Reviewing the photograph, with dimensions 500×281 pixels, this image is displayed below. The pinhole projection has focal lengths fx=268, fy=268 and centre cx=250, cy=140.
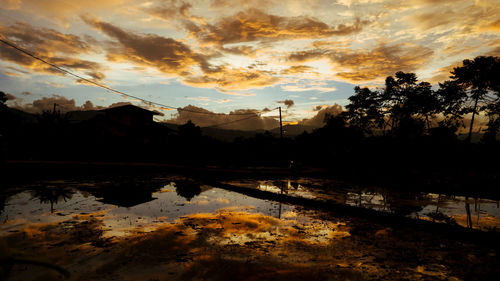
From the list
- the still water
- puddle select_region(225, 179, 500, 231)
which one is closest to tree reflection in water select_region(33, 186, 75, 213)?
the still water

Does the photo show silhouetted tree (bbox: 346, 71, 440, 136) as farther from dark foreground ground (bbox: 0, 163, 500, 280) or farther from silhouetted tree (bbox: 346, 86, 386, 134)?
dark foreground ground (bbox: 0, 163, 500, 280)

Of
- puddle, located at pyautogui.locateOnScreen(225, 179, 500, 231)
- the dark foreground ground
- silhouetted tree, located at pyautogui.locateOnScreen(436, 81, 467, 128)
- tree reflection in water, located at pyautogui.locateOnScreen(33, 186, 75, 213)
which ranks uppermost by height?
silhouetted tree, located at pyautogui.locateOnScreen(436, 81, 467, 128)

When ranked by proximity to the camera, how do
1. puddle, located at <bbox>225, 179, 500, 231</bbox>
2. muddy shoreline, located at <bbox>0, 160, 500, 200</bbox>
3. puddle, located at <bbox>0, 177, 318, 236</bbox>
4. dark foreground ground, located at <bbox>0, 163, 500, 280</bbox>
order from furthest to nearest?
muddy shoreline, located at <bbox>0, 160, 500, 200</bbox>
puddle, located at <bbox>225, 179, 500, 231</bbox>
puddle, located at <bbox>0, 177, 318, 236</bbox>
dark foreground ground, located at <bbox>0, 163, 500, 280</bbox>

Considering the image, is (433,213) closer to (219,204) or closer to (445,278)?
(445,278)

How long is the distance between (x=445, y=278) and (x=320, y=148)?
3968cm

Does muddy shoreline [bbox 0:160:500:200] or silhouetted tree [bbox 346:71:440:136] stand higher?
silhouetted tree [bbox 346:71:440:136]

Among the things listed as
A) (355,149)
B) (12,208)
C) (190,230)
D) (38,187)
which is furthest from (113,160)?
(355,149)

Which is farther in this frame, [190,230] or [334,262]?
[190,230]

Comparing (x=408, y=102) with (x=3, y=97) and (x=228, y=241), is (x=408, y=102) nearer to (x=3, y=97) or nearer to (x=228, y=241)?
(x=228, y=241)

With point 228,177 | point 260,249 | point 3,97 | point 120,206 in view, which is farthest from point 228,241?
point 3,97

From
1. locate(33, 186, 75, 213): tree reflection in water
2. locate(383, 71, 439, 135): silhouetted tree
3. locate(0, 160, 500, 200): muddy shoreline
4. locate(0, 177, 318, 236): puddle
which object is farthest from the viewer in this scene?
locate(383, 71, 439, 135): silhouetted tree

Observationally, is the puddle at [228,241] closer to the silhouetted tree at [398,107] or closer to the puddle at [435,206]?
the puddle at [435,206]

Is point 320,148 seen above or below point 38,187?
above

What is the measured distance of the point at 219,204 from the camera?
13.4 metres
